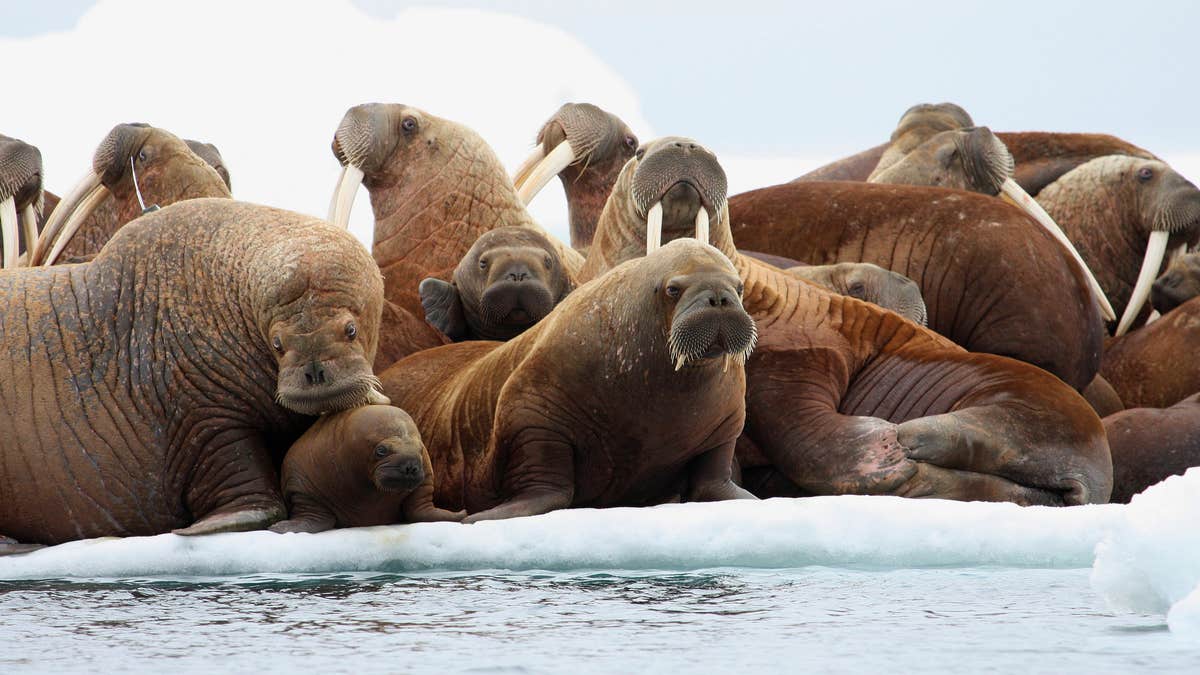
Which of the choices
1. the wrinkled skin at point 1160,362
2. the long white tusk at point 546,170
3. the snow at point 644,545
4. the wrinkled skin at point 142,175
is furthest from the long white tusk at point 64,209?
the wrinkled skin at point 1160,362

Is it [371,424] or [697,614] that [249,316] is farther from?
[697,614]

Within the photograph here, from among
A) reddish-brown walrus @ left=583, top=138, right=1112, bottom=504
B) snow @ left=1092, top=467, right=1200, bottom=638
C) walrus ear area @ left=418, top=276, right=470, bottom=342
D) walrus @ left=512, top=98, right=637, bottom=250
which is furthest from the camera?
walrus @ left=512, top=98, right=637, bottom=250

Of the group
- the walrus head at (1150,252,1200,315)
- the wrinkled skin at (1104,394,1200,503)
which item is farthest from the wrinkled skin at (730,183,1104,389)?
the walrus head at (1150,252,1200,315)

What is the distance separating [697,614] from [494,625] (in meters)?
0.60

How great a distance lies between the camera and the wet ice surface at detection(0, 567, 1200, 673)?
4.78 meters

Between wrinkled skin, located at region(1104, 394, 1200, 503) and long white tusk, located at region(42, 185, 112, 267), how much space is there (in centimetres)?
563

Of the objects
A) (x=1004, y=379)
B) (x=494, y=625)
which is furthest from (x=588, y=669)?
(x=1004, y=379)

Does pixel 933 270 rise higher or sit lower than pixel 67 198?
lower

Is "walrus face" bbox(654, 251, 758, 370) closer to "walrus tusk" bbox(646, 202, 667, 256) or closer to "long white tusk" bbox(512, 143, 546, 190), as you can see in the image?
"walrus tusk" bbox(646, 202, 667, 256)

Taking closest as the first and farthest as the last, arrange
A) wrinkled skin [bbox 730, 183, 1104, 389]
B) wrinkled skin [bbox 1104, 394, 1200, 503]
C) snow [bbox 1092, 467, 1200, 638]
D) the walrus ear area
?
snow [bbox 1092, 467, 1200, 638]
wrinkled skin [bbox 1104, 394, 1200, 503]
the walrus ear area
wrinkled skin [bbox 730, 183, 1104, 389]

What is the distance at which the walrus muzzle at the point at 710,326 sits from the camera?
260 inches

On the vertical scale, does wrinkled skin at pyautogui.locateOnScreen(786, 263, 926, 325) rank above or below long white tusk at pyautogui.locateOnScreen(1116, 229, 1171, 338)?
below

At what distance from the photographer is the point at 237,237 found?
719cm

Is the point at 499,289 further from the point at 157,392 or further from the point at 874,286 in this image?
the point at 874,286
